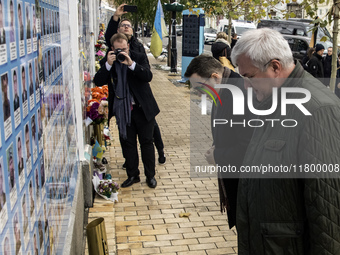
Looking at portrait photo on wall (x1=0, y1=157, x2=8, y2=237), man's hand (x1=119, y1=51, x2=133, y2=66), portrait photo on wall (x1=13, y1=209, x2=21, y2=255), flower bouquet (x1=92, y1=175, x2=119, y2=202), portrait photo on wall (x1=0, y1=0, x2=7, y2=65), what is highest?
portrait photo on wall (x1=0, y1=0, x2=7, y2=65)

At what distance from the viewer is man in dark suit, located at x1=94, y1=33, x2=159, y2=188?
207 inches

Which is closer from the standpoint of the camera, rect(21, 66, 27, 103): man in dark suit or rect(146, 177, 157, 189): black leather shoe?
rect(21, 66, 27, 103): man in dark suit

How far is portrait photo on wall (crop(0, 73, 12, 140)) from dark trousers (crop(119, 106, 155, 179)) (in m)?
3.88

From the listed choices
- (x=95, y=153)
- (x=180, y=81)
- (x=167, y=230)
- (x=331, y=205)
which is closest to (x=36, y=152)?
(x=331, y=205)

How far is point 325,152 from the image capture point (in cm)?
216

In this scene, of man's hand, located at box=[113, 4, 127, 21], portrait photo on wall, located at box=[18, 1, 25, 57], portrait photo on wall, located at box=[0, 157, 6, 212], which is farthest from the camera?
man's hand, located at box=[113, 4, 127, 21]

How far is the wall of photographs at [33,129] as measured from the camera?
→ 1624 millimetres

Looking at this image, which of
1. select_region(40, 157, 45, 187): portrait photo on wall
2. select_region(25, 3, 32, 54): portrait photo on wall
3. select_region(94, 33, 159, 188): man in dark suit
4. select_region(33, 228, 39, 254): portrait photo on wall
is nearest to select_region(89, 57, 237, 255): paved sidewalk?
select_region(94, 33, 159, 188): man in dark suit

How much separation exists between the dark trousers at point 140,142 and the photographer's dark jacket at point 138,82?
0.11 metres

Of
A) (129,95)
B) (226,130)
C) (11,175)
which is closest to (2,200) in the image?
(11,175)

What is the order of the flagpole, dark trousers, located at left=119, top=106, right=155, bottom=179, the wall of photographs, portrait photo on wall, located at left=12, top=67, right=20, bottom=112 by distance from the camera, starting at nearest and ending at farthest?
the wall of photographs, portrait photo on wall, located at left=12, top=67, right=20, bottom=112, dark trousers, located at left=119, top=106, right=155, bottom=179, the flagpole

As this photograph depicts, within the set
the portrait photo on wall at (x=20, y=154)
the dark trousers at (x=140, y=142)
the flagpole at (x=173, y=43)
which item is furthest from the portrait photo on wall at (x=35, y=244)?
the flagpole at (x=173, y=43)

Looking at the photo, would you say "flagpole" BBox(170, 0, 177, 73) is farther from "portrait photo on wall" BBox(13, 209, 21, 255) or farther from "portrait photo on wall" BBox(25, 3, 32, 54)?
"portrait photo on wall" BBox(13, 209, 21, 255)

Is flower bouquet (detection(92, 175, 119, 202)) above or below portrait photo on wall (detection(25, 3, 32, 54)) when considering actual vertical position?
below
